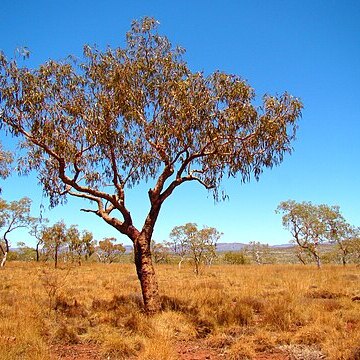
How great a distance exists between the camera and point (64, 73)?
11.9 metres

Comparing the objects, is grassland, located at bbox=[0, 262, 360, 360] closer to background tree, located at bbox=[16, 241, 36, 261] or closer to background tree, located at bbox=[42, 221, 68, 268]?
background tree, located at bbox=[42, 221, 68, 268]

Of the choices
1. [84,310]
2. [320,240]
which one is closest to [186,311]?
[84,310]

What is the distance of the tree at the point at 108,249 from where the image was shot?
78.4 m

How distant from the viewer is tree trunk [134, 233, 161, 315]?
1155 cm

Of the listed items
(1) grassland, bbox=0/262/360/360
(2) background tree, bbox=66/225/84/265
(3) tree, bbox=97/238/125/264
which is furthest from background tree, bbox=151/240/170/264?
(1) grassland, bbox=0/262/360/360

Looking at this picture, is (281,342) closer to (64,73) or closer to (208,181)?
(208,181)

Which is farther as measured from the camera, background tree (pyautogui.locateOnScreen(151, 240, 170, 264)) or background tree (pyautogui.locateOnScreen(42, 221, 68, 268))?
background tree (pyautogui.locateOnScreen(151, 240, 170, 264))

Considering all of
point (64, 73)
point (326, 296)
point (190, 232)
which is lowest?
point (326, 296)

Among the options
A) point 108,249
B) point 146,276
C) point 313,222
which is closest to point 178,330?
point 146,276

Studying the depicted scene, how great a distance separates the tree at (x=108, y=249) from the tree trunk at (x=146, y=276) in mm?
69118

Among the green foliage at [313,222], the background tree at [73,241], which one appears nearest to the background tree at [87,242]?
the background tree at [73,241]

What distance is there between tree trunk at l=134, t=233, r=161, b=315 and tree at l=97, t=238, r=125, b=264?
69.1 meters

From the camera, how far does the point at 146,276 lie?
11.8 m

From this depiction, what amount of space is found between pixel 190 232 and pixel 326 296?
44.6m
